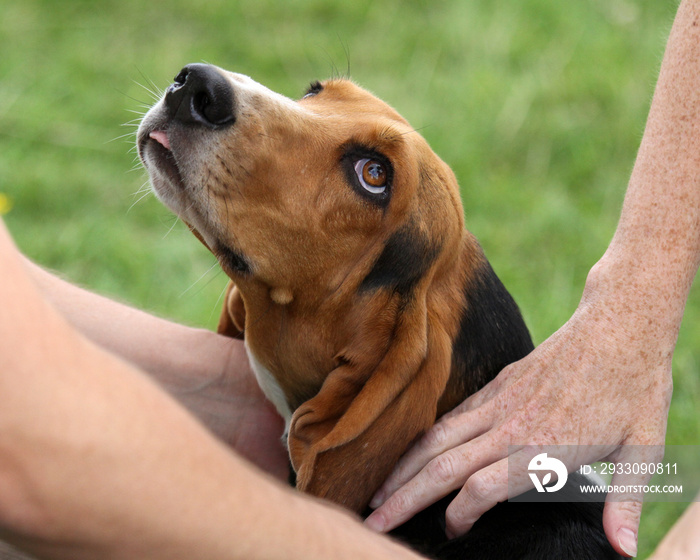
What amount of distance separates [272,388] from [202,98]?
1.33 meters

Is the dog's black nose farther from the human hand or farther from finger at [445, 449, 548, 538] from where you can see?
finger at [445, 449, 548, 538]

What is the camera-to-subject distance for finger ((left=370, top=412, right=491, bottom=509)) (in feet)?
9.84

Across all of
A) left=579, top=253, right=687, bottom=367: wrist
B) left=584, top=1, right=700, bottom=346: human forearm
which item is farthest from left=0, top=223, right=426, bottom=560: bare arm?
left=584, top=1, right=700, bottom=346: human forearm

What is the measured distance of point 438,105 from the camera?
284 inches

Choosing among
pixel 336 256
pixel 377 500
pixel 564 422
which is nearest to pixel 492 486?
pixel 564 422

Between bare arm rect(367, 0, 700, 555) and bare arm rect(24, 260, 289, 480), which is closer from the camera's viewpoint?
bare arm rect(367, 0, 700, 555)

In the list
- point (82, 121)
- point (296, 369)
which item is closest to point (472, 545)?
point (296, 369)

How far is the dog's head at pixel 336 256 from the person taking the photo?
9.49 ft

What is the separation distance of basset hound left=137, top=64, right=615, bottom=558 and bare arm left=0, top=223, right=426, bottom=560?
1.00 m

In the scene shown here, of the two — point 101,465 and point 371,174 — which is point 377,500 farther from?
point 101,465

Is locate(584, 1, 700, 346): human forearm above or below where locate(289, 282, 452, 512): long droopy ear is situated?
above

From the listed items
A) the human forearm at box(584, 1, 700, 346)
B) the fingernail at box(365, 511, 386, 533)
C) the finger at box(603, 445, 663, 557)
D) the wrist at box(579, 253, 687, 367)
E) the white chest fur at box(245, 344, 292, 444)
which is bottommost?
the white chest fur at box(245, 344, 292, 444)

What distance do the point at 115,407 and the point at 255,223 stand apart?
1.40 m

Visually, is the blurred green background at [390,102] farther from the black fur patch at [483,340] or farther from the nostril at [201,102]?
the nostril at [201,102]
